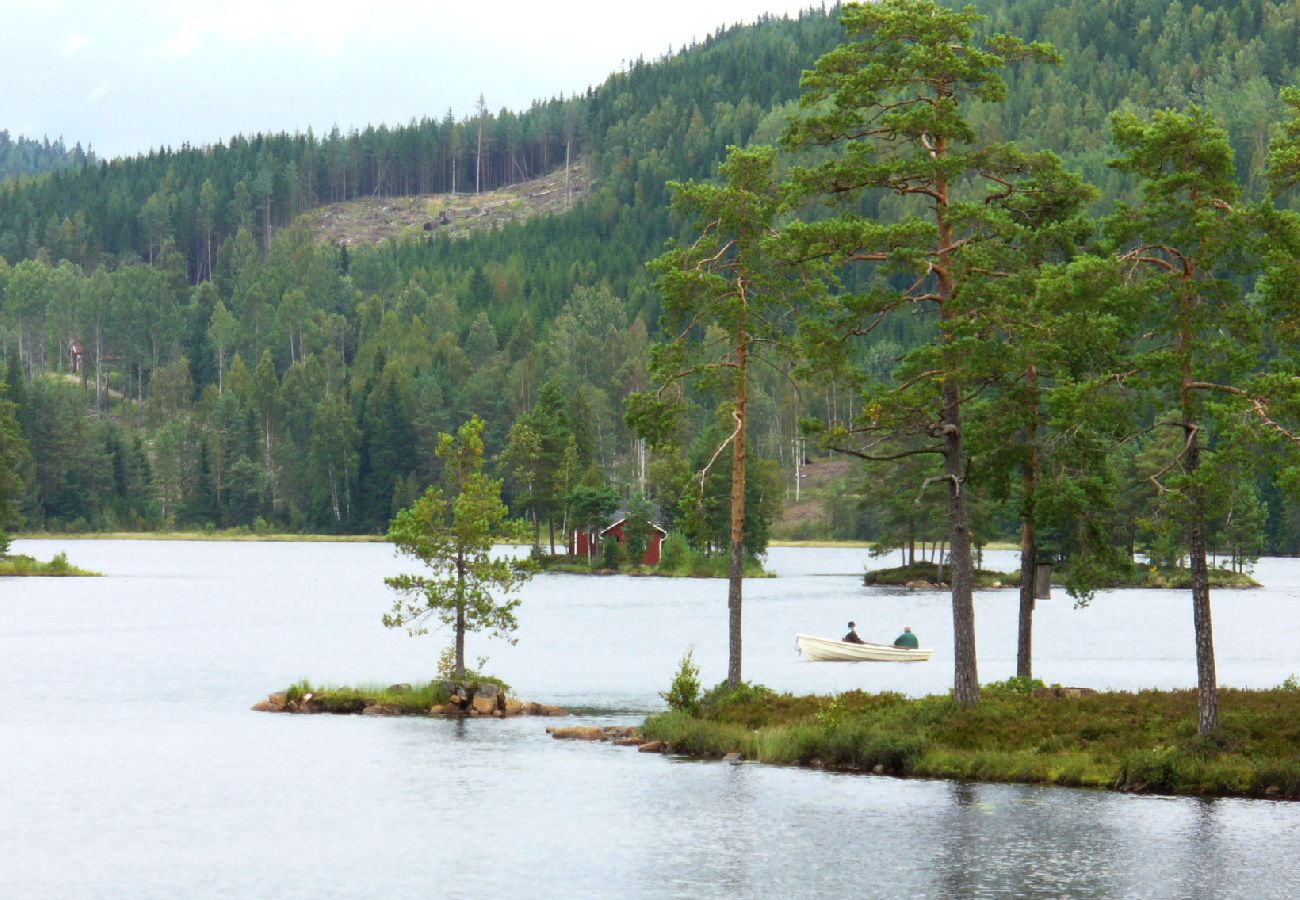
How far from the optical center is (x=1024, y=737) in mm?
39812

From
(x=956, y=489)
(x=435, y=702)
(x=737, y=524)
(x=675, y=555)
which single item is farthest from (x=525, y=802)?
(x=675, y=555)

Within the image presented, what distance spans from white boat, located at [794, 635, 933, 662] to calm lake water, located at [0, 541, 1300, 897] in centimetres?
58

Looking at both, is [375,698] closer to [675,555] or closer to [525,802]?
[525,802]

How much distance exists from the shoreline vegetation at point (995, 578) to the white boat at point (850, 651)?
59001mm

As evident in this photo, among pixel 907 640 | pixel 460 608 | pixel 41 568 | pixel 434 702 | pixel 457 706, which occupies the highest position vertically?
pixel 41 568

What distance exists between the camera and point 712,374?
48000mm

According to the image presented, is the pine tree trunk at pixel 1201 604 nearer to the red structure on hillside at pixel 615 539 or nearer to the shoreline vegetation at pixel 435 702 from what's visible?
the shoreline vegetation at pixel 435 702

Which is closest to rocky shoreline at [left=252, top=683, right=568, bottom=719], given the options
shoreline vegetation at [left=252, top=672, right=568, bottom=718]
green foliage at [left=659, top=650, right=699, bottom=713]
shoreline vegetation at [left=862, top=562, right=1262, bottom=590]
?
shoreline vegetation at [left=252, top=672, right=568, bottom=718]

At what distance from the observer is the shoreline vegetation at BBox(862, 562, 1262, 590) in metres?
133

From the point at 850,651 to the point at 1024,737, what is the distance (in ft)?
106

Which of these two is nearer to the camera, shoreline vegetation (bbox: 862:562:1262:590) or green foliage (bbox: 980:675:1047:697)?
green foliage (bbox: 980:675:1047:697)

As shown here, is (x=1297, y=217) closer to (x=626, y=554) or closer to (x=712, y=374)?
(x=712, y=374)

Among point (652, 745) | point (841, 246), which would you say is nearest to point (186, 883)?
point (652, 745)

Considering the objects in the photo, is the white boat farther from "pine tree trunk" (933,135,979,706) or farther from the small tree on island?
"pine tree trunk" (933,135,979,706)
